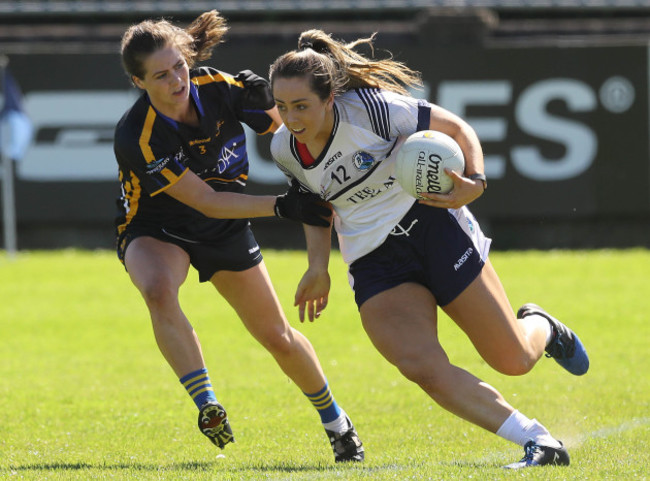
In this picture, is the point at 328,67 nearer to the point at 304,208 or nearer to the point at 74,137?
the point at 304,208

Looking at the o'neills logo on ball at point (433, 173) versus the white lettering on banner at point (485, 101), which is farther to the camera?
the white lettering on banner at point (485, 101)

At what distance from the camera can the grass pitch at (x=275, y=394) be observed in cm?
545

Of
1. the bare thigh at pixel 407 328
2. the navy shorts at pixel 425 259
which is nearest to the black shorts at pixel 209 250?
the navy shorts at pixel 425 259

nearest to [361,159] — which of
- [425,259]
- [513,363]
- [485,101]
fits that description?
[425,259]

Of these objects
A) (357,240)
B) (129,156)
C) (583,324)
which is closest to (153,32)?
(129,156)

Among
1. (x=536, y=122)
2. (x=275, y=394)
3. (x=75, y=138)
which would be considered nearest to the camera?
(x=275, y=394)

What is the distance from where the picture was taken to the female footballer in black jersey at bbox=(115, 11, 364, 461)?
5539mm

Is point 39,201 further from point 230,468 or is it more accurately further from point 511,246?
point 230,468

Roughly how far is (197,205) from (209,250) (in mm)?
381

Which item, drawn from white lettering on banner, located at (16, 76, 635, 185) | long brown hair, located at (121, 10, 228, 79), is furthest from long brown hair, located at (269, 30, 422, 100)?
white lettering on banner, located at (16, 76, 635, 185)

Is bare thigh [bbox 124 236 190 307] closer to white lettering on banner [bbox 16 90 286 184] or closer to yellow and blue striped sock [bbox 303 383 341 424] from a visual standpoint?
yellow and blue striped sock [bbox 303 383 341 424]

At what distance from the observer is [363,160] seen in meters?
5.26

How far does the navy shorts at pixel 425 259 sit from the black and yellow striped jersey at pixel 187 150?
109 cm

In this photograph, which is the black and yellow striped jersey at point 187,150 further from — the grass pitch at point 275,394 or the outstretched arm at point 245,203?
the grass pitch at point 275,394
